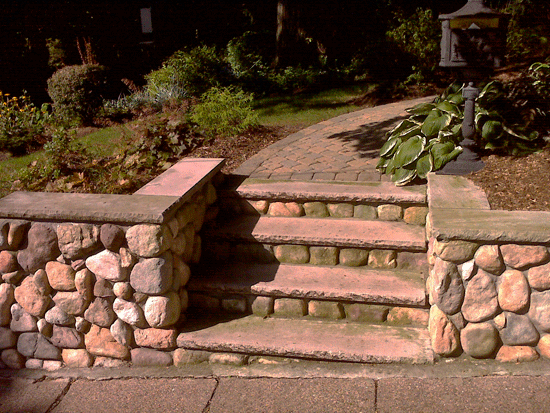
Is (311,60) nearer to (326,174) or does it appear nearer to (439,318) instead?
(326,174)

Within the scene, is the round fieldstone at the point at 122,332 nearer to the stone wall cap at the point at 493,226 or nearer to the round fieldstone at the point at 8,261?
the round fieldstone at the point at 8,261

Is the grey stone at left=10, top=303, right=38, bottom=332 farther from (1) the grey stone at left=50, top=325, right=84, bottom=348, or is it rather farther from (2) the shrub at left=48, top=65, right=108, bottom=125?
(2) the shrub at left=48, top=65, right=108, bottom=125

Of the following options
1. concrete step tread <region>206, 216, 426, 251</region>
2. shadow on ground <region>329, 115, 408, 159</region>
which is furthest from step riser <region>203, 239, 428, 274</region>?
shadow on ground <region>329, 115, 408, 159</region>

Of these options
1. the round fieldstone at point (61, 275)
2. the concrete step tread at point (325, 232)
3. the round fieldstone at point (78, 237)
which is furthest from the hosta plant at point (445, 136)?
the round fieldstone at point (61, 275)

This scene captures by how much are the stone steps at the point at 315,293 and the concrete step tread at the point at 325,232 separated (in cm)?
19

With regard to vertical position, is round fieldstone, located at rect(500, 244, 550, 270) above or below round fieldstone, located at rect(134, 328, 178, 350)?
above

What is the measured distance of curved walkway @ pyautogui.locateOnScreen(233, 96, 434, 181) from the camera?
4879 millimetres

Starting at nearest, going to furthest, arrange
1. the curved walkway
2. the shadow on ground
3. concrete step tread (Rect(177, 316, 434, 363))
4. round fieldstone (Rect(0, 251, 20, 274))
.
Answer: concrete step tread (Rect(177, 316, 434, 363)) < round fieldstone (Rect(0, 251, 20, 274)) < the curved walkway < the shadow on ground

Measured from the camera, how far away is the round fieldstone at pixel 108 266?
3330 millimetres

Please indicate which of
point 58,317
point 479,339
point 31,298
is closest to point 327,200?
point 479,339

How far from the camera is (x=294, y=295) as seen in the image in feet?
11.5

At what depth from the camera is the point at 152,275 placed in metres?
3.29

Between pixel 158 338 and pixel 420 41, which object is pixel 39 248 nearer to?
pixel 158 338

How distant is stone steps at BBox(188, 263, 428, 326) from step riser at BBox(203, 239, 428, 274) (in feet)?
0.21
